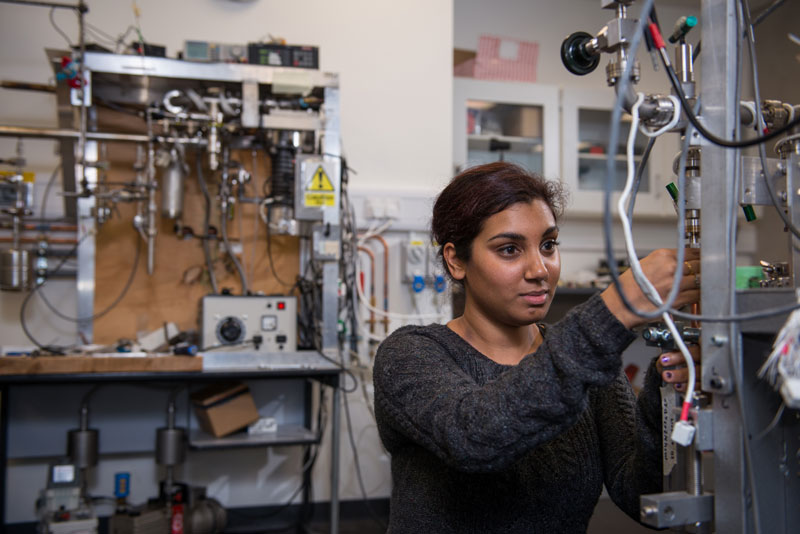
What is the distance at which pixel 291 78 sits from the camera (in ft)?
8.54

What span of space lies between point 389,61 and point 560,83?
4.23ft

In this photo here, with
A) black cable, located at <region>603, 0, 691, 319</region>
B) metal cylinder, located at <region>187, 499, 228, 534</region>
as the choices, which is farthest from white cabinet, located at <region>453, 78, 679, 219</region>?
black cable, located at <region>603, 0, 691, 319</region>

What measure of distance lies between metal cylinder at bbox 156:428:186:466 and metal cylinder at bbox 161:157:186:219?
36.0 inches

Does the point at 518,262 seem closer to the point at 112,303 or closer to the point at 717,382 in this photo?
the point at 717,382

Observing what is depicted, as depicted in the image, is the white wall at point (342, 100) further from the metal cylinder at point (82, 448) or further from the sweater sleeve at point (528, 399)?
the sweater sleeve at point (528, 399)

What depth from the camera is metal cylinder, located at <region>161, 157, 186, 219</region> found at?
275 cm

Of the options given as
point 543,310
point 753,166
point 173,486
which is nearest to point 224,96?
point 173,486

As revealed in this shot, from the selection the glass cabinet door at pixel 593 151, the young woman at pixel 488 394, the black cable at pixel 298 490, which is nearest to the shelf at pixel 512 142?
the glass cabinet door at pixel 593 151

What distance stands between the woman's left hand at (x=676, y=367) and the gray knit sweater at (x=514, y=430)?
7 centimetres

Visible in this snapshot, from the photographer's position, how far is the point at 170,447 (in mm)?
2662

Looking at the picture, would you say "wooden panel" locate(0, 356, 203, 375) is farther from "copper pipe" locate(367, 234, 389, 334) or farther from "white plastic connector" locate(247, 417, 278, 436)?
"copper pipe" locate(367, 234, 389, 334)

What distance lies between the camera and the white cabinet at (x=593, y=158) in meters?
3.56

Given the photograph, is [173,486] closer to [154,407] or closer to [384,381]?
[154,407]

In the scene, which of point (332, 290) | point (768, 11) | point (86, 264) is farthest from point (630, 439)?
point (86, 264)
